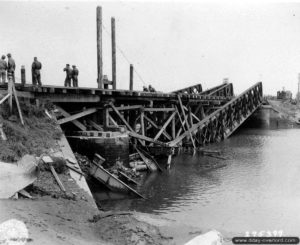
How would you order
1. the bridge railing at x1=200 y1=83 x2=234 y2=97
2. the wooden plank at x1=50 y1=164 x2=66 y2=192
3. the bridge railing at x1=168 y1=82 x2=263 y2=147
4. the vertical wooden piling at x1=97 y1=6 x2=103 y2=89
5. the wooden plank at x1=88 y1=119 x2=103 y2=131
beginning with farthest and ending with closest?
1. the bridge railing at x1=200 y1=83 x2=234 y2=97
2. the bridge railing at x1=168 y1=82 x2=263 y2=147
3. the vertical wooden piling at x1=97 y1=6 x2=103 y2=89
4. the wooden plank at x1=88 y1=119 x2=103 y2=131
5. the wooden plank at x1=50 y1=164 x2=66 y2=192

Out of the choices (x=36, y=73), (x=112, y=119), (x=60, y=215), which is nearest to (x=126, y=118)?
(x=112, y=119)

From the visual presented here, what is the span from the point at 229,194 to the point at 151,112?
10.8 metres

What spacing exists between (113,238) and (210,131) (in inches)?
770

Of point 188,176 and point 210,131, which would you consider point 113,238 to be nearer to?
point 188,176

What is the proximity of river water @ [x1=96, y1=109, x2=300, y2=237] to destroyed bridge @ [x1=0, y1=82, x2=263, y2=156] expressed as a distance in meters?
2.58

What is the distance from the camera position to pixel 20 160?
8492 millimetres

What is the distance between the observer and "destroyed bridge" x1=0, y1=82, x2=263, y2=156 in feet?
46.3

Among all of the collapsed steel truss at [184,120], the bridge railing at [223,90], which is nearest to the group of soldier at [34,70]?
the collapsed steel truss at [184,120]

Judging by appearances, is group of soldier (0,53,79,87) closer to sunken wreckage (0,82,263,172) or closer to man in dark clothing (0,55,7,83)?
man in dark clothing (0,55,7,83)

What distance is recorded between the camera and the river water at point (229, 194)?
9461 mm

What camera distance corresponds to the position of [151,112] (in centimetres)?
2208

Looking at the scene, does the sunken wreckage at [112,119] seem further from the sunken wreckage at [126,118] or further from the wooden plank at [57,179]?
the wooden plank at [57,179]

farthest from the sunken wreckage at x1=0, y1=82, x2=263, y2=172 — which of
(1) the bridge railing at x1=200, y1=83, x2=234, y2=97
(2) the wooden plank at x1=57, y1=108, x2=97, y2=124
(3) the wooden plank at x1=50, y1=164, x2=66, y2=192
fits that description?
(3) the wooden plank at x1=50, y1=164, x2=66, y2=192

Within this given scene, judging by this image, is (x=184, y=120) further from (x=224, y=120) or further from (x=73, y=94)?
(x=73, y=94)
